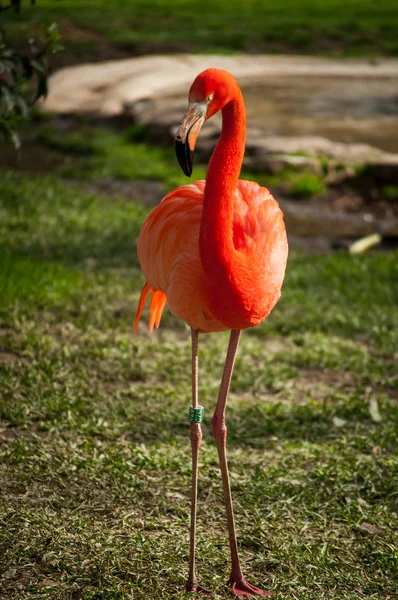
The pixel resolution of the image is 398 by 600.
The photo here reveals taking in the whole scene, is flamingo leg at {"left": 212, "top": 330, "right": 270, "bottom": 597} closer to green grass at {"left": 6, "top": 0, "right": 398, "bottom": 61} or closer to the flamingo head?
the flamingo head

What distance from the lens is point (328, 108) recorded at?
11.9 m

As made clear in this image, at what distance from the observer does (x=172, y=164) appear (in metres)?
8.42

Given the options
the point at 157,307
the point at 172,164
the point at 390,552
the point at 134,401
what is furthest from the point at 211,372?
the point at 172,164

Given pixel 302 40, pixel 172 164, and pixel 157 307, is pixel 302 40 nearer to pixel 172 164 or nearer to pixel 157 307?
pixel 172 164

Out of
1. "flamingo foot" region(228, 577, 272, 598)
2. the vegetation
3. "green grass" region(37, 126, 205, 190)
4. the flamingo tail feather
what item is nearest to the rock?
"green grass" region(37, 126, 205, 190)

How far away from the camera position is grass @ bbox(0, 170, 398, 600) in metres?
2.92

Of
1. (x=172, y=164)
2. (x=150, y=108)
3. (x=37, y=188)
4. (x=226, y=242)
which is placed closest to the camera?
(x=226, y=242)

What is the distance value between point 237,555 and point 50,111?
27.5 feet

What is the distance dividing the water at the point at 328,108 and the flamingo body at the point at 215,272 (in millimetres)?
6769

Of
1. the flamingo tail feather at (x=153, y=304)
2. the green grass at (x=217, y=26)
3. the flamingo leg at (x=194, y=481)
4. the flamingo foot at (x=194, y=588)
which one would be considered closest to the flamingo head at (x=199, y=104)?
the flamingo leg at (x=194, y=481)

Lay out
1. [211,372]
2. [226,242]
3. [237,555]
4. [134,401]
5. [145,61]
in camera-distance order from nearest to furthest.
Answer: [226,242]
[237,555]
[134,401]
[211,372]
[145,61]

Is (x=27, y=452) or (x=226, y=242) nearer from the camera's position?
(x=226, y=242)

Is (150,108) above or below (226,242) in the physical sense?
below

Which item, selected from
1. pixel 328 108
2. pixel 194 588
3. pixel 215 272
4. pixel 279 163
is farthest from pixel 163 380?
pixel 328 108
